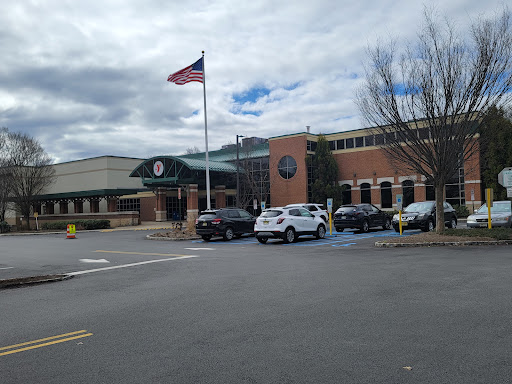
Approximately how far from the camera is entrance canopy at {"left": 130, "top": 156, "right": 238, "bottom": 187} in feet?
152

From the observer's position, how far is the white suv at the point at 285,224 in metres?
20.0

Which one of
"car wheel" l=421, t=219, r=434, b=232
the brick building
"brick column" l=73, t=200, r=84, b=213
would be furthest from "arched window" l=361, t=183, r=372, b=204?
"brick column" l=73, t=200, r=84, b=213

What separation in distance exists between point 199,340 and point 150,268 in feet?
25.4

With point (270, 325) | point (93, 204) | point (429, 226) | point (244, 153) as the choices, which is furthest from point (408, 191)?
point (270, 325)

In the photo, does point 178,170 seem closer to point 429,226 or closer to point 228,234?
point 228,234

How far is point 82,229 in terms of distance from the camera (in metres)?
43.7

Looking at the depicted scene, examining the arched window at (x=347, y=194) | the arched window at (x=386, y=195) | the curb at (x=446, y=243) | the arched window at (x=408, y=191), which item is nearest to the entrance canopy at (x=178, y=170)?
the arched window at (x=347, y=194)

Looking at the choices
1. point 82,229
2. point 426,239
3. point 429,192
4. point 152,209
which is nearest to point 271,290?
point 426,239

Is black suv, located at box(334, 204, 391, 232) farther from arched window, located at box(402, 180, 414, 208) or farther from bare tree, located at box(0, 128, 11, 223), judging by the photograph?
bare tree, located at box(0, 128, 11, 223)

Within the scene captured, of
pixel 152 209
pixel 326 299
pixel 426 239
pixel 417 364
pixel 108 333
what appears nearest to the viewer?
pixel 417 364

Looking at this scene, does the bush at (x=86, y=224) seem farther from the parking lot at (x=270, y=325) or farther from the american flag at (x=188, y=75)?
the parking lot at (x=270, y=325)

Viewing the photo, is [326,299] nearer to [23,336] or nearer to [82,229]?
[23,336]

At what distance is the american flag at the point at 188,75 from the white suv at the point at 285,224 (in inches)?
440

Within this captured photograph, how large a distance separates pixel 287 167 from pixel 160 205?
54.2ft
